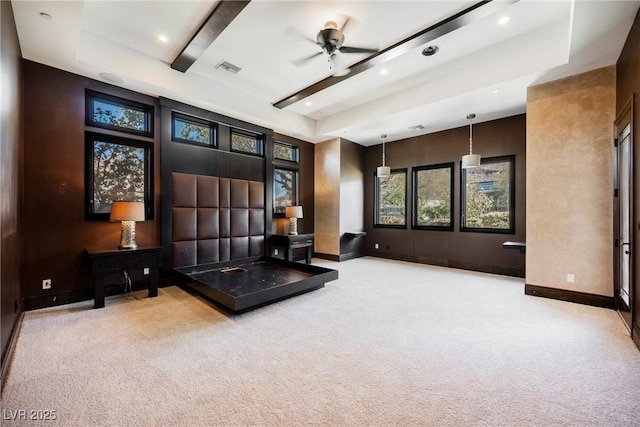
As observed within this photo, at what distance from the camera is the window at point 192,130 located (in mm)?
4867

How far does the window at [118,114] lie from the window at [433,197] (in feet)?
19.2

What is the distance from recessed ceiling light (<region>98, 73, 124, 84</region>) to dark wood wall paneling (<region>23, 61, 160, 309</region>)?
0.58ft

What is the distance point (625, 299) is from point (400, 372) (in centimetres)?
319

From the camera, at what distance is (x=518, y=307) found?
3604 mm

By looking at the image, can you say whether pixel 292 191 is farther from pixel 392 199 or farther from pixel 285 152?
pixel 392 199

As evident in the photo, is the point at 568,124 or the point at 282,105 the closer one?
the point at 568,124

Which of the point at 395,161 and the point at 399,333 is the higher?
the point at 395,161

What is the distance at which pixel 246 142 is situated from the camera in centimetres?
591

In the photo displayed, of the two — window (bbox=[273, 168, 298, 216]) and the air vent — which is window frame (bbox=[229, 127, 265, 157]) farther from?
the air vent

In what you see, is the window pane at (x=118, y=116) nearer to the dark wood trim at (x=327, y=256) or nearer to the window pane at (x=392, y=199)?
the dark wood trim at (x=327, y=256)

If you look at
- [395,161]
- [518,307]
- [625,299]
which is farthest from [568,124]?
[395,161]

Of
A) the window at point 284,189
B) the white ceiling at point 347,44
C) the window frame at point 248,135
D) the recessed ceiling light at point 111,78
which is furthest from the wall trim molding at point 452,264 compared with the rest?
the recessed ceiling light at point 111,78

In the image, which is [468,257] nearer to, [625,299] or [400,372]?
[625,299]

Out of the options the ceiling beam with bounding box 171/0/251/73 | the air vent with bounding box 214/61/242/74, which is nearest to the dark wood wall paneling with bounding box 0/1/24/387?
the ceiling beam with bounding box 171/0/251/73
